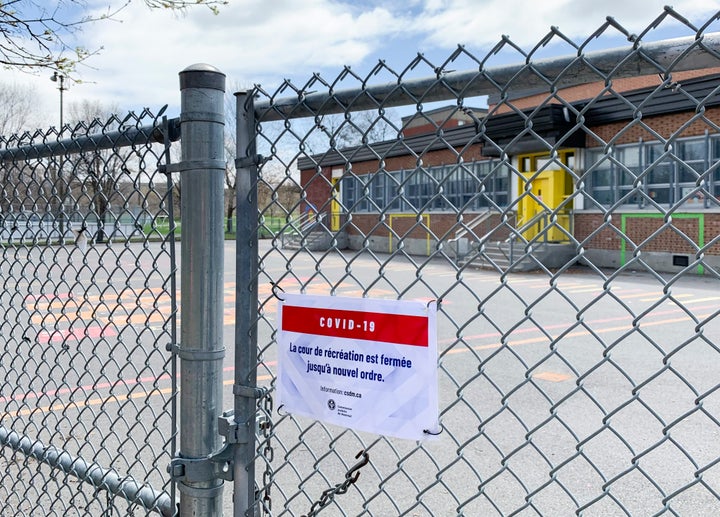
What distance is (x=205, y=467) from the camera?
1858 millimetres

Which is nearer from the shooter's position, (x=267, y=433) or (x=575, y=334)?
(x=267, y=433)

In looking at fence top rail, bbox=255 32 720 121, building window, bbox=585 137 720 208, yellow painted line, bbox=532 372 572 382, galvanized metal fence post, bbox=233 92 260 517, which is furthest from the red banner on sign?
building window, bbox=585 137 720 208

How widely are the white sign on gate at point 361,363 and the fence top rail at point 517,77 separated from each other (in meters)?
0.51

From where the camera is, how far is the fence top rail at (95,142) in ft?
7.06

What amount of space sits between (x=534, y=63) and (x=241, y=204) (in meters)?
0.90

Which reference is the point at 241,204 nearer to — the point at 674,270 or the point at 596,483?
the point at 596,483

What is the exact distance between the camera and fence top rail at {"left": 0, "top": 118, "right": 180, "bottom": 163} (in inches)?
84.7

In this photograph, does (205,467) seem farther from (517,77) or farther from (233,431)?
(517,77)

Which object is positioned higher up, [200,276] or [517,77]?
[517,77]

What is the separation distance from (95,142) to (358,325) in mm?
1420

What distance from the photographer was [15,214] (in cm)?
308

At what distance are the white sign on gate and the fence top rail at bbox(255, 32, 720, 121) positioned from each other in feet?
1.69

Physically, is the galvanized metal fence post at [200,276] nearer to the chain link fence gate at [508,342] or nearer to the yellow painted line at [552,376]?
the chain link fence gate at [508,342]

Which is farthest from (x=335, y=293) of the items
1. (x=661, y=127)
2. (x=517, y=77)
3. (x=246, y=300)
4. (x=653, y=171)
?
(x=661, y=127)
